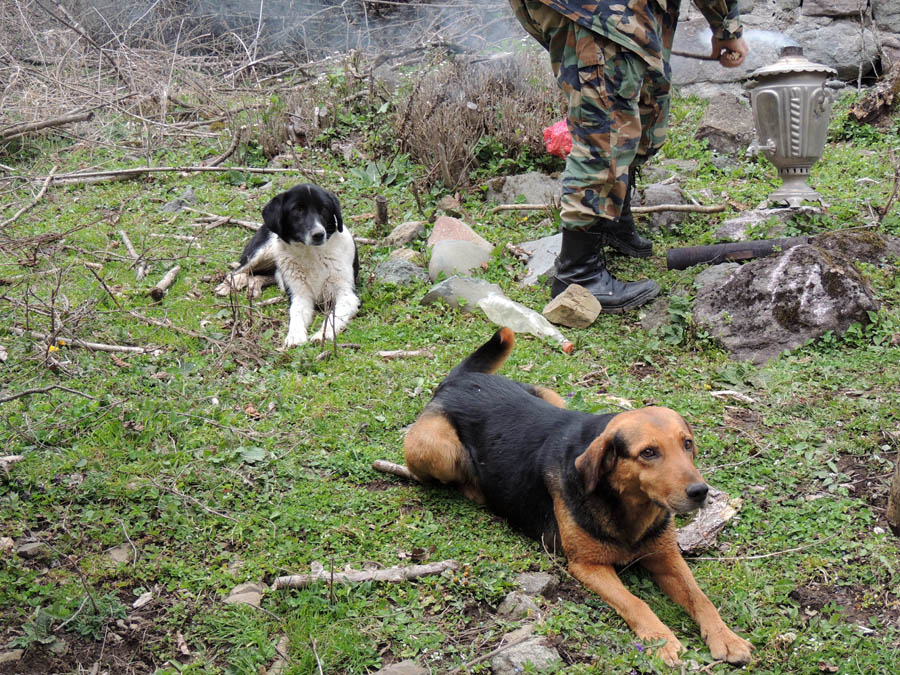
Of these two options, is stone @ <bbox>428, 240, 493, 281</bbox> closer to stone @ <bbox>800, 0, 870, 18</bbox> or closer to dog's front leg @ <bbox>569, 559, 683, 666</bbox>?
dog's front leg @ <bbox>569, 559, 683, 666</bbox>

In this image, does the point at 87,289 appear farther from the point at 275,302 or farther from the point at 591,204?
the point at 591,204

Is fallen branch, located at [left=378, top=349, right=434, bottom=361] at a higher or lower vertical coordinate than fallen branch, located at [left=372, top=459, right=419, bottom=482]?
lower

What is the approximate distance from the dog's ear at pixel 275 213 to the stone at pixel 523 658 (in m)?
4.52

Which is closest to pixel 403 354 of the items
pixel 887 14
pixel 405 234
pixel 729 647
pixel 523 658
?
pixel 405 234

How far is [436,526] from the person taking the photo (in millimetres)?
3658

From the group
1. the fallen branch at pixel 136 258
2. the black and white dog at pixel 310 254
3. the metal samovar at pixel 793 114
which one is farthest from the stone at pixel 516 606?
the metal samovar at pixel 793 114

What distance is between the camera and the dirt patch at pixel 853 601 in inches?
119

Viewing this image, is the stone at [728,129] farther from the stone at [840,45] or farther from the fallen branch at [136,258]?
the fallen branch at [136,258]

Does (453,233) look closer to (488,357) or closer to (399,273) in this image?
(399,273)

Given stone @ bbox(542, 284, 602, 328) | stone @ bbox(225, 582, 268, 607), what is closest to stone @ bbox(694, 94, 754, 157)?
stone @ bbox(542, 284, 602, 328)

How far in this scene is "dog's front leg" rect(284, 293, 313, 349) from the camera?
19.1 ft

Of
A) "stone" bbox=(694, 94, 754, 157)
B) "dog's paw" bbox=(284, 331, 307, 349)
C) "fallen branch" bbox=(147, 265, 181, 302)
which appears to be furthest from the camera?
"stone" bbox=(694, 94, 754, 157)

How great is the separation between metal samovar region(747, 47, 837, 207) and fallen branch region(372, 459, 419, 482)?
15.5 feet

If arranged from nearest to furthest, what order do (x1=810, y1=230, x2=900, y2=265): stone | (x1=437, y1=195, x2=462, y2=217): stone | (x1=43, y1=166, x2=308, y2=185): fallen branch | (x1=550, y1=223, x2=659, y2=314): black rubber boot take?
(x1=550, y1=223, x2=659, y2=314): black rubber boot
(x1=810, y1=230, x2=900, y2=265): stone
(x1=437, y1=195, x2=462, y2=217): stone
(x1=43, y1=166, x2=308, y2=185): fallen branch
